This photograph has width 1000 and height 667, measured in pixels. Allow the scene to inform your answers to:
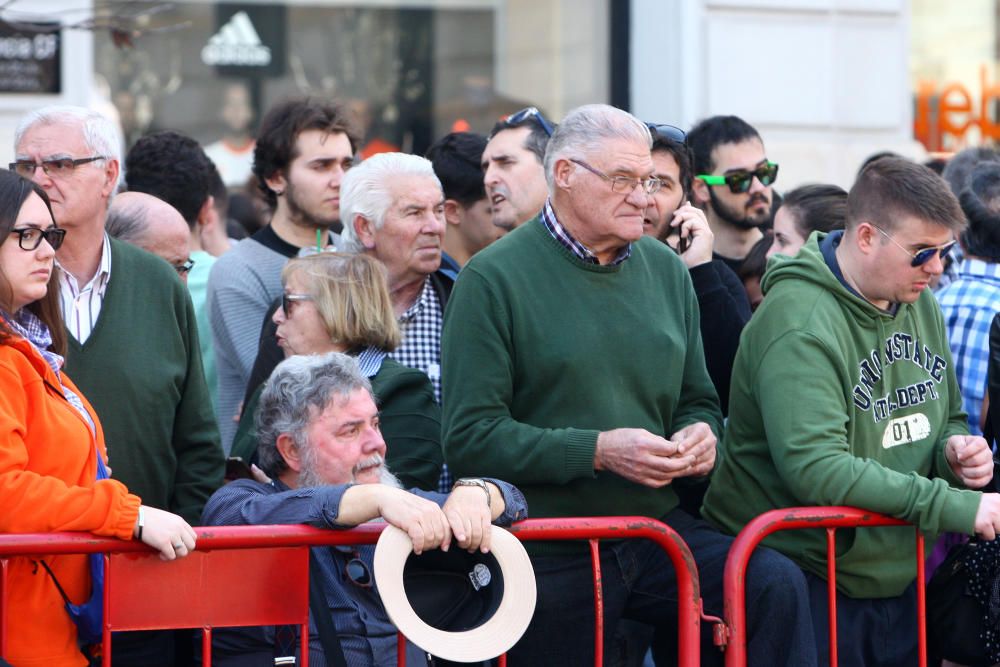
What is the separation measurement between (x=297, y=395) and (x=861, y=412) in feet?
5.19

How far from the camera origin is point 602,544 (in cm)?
434

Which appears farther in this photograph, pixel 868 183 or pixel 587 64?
pixel 587 64

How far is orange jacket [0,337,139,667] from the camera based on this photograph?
3648 mm

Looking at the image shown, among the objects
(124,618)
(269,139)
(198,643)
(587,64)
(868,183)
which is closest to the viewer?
(124,618)

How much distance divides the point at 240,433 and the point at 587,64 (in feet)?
20.9

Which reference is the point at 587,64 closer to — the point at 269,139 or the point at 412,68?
the point at 412,68

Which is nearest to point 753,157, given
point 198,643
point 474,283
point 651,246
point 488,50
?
point 651,246

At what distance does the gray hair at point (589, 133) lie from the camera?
4.47 m

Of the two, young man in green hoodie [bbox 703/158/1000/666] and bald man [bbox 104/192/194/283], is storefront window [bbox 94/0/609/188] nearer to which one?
bald man [bbox 104/192/194/283]

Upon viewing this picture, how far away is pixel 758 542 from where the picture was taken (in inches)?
166

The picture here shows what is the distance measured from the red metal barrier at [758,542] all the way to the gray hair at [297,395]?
1.13m

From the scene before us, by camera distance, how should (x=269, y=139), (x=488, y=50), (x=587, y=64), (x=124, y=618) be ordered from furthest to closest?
(x=488, y=50)
(x=587, y=64)
(x=269, y=139)
(x=124, y=618)

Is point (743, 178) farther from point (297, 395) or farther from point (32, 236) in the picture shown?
point (32, 236)

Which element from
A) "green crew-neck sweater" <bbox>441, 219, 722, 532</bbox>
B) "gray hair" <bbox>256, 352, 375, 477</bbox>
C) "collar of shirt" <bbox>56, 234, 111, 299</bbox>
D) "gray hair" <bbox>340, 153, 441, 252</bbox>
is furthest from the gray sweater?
"green crew-neck sweater" <bbox>441, 219, 722, 532</bbox>
